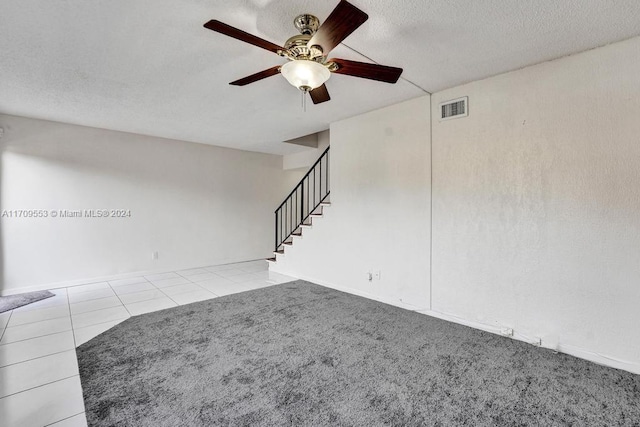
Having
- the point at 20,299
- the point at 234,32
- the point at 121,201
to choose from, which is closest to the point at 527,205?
the point at 234,32

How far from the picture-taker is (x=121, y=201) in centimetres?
508

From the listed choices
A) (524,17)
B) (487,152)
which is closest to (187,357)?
(487,152)

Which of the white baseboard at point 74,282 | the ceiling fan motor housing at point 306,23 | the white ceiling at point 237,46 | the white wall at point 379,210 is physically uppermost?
the white ceiling at point 237,46

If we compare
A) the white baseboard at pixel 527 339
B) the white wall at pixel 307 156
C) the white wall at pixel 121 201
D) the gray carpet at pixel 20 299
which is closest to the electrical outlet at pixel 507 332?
the white baseboard at pixel 527 339

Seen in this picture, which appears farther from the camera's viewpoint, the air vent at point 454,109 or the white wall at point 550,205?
the air vent at point 454,109

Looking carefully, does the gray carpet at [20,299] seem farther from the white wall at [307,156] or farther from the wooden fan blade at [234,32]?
the white wall at [307,156]

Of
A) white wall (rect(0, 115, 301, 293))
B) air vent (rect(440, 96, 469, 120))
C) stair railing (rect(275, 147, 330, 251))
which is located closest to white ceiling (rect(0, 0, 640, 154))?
air vent (rect(440, 96, 469, 120))

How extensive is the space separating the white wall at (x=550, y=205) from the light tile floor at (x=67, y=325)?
305 centimetres

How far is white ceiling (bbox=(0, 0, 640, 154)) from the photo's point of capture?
192 centimetres

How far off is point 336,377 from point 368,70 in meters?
2.22

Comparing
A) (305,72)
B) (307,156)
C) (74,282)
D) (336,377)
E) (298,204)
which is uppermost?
(307,156)

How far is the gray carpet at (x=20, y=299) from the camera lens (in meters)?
3.62

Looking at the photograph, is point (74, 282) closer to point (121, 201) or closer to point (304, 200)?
point (121, 201)

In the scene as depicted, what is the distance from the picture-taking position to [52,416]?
67.9 inches
